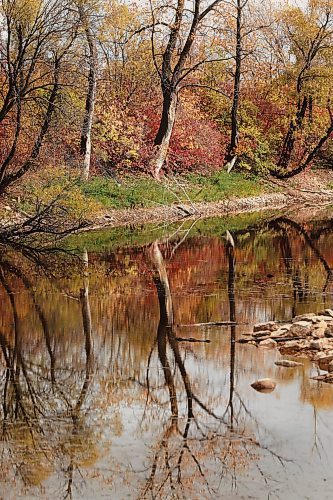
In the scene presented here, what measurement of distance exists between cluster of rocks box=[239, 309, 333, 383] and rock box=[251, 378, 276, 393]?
728 mm

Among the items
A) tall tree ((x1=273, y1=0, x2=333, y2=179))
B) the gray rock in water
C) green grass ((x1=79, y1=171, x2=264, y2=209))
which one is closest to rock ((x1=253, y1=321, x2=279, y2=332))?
the gray rock in water

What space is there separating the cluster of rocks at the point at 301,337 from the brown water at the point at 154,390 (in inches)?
9.9

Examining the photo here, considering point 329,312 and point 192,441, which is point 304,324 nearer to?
point 329,312

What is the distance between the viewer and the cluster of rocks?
30.8ft

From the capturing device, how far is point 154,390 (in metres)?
8.19

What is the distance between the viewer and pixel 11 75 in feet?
57.3

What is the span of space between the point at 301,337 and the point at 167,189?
728 inches

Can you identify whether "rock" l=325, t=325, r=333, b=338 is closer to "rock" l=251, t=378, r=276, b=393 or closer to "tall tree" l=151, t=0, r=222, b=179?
"rock" l=251, t=378, r=276, b=393

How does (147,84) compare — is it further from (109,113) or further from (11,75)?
(11,75)

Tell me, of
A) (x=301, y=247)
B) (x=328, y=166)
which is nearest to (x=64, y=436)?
(x=301, y=247)

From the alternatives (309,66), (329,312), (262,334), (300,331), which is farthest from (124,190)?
(300,331)

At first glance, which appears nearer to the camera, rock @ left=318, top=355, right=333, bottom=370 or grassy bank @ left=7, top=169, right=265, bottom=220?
rock @ left=318, top=355, right=333, bottom=370

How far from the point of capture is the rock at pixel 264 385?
26.9 feet

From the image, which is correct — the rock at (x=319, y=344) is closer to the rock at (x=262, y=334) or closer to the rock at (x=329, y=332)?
the rock at (x=329, y=332)
